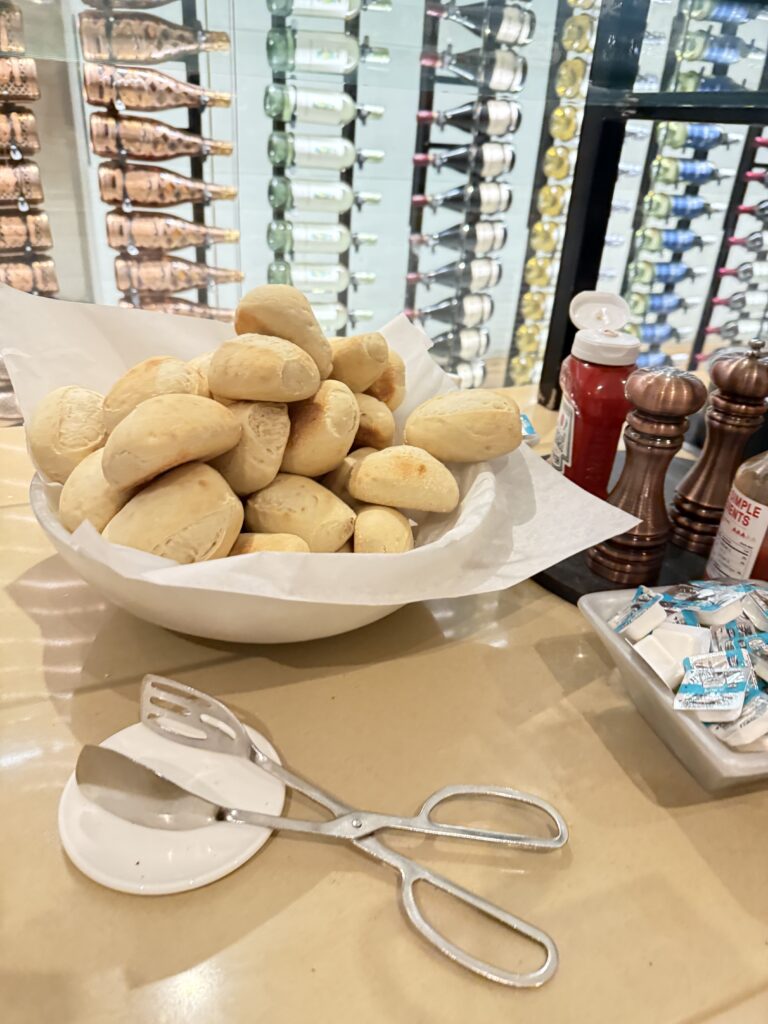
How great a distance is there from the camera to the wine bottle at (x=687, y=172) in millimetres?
1296

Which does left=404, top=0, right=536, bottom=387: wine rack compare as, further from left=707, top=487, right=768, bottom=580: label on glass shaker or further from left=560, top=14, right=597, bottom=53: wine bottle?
left=707, top=487, right=768, bottom=580: label on glass shaker

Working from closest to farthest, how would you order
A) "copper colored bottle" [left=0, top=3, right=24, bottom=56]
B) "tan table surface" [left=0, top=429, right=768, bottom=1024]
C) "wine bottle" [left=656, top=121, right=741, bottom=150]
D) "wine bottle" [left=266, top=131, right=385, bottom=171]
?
"tan table surface" [left=0, top=429, right=768, bottom=1024], "copper colored bottle" [left=0, top=3, right=24, bottom=56], "wine bottle" [left=266, top=131, right=385, bottom=171], "wine bottle" [left=656, top=121, right=741, bottom=150]

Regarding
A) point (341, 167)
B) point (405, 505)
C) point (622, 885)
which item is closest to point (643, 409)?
point (405, 505)

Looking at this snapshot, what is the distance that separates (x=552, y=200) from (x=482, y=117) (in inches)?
6.7

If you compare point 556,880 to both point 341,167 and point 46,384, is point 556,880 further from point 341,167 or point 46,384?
point 341,167

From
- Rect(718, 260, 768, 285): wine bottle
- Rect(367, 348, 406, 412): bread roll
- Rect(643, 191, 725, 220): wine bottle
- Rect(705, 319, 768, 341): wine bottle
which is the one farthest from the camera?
Rect(705, 319, 768, 341): wine bottle

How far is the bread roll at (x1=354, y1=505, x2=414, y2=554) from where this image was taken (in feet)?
1.33

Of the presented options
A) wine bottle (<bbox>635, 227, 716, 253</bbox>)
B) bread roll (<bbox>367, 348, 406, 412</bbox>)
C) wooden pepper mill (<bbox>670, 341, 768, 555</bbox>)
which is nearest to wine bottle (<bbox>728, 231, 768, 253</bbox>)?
wine bottle (<bbox>635, 227, 716, 253</bbox>)

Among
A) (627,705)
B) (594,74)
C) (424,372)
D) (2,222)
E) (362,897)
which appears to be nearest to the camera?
(362,897)

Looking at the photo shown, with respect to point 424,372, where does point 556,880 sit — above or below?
below

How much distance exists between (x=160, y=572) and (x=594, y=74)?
2.34 feet

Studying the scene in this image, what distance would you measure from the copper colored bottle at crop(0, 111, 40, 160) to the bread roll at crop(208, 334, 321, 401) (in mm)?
783

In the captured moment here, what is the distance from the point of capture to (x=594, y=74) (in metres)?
0.75

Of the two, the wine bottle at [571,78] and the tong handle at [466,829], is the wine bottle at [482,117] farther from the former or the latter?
the tong handle at [466,829]
